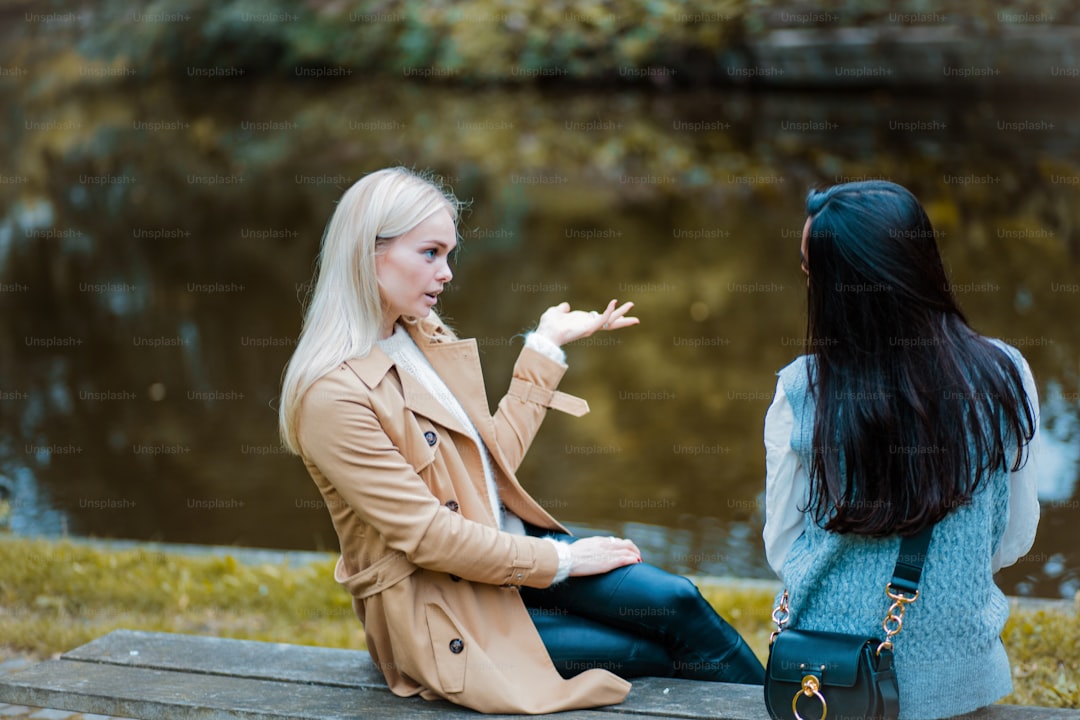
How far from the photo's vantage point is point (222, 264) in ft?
34.9

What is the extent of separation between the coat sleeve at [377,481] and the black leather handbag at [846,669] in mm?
612

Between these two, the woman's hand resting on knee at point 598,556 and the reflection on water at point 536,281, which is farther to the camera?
the reflection on water at point 536,281

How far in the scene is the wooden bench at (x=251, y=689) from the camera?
2.43 metres

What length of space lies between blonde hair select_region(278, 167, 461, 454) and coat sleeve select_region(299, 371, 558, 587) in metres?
0.06

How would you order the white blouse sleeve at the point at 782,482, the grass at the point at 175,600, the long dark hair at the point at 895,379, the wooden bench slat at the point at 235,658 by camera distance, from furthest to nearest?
the grass at the point at 175,600
the wooden bench slat at the point at 235,658
the white blouse sleeve at the point at 782,482
the long dark hair at the point at 895,379

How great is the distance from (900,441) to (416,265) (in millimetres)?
992

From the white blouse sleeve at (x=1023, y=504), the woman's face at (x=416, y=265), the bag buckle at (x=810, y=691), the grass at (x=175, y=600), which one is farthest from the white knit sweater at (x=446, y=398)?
the grass at (x=175, y=600)

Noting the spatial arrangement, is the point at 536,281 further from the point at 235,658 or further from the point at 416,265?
the point at 416,265

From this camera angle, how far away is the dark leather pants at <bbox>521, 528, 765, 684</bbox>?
8.42 feet

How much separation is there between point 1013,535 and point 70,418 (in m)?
5.83

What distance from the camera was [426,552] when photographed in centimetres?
235

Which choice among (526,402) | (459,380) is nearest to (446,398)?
(459,380)

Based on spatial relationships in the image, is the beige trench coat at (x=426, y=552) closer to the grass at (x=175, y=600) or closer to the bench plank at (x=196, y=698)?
the bench plank at (x=196, y=698)

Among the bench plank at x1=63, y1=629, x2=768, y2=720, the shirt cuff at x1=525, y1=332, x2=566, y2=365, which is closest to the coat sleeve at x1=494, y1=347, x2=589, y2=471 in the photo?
the shirt cuff at x1=525, y1=332, x2=566, y2=365
